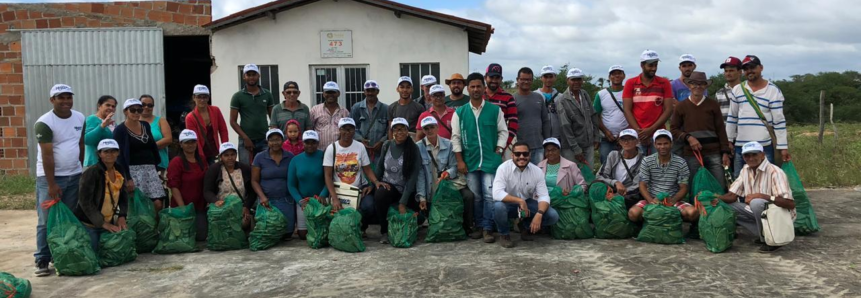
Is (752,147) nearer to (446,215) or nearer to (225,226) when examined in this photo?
(446,215)

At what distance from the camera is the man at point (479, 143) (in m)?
6.25

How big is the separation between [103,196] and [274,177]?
1553 millimetres

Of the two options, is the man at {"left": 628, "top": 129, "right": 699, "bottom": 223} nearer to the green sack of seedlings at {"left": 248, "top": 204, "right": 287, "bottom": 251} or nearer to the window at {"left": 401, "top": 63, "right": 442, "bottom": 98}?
the green sack of seedlings at {"left": 248, "top": 204, "right": 287, "bottom": 251}

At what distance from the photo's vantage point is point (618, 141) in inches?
266

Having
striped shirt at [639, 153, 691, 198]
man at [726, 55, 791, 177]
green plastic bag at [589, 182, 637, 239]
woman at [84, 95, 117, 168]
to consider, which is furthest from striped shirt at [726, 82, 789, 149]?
woman at [84, 95, 117, 168]

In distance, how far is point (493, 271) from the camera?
5.07 meters

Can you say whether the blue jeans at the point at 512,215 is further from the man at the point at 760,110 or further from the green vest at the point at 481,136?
the man at the point at 760,110

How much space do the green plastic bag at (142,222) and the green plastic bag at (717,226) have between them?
16.6ft

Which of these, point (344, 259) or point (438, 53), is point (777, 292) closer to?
point (344, 259)

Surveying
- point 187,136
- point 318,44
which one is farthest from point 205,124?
point 318,44

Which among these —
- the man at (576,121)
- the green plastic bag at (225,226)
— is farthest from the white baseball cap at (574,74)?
the green plastic bag at (225,226)

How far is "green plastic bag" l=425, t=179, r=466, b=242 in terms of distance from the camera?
618 centimetres

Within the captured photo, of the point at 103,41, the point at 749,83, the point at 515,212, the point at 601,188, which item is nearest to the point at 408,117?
the point at 515,212

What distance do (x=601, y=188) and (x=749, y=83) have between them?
1.86 m
